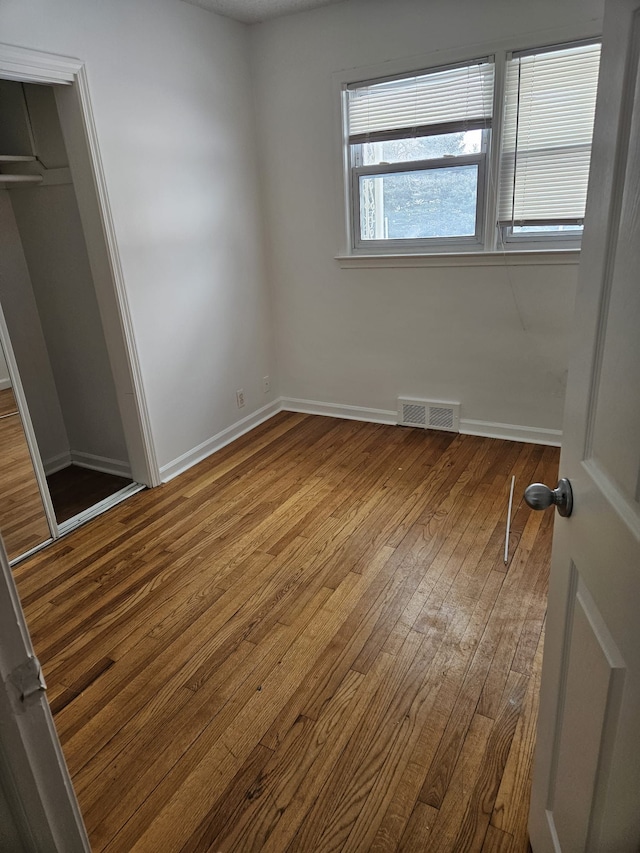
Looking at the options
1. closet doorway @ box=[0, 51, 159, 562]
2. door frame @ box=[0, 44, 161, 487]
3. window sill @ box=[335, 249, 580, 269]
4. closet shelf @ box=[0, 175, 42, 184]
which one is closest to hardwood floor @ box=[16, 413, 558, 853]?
closet doorway @ box=[0, 51, 159, 562]

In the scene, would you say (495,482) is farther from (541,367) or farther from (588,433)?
(588,433)

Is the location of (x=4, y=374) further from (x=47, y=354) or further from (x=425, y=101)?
(x=425, y=101)

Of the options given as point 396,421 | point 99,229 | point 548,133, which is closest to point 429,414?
point 396,421

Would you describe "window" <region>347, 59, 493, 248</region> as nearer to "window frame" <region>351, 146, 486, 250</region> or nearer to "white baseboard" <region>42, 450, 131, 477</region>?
"window frame" <region>351, 146, 486, 250</region>

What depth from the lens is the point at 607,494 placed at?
31.4 inches

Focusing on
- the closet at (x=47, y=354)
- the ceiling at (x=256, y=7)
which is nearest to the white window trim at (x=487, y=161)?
the ceiling at (x=256, y=7)

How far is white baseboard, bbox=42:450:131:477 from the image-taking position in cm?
354

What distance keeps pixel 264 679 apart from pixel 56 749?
4.02ft

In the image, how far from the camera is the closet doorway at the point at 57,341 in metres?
2.62

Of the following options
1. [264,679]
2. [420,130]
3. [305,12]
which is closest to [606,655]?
[264,679]

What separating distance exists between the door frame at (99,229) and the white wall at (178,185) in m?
0.06

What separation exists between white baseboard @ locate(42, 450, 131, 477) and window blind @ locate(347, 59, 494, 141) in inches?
100.0

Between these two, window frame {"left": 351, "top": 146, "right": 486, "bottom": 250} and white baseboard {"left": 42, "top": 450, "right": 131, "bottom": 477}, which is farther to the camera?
white baseboard {"left": 42, "top": 450, "right": 131, "bottom": 477}

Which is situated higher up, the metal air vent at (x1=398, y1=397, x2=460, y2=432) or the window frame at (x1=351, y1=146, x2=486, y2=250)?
the window frame at (x1=351, y1=146, x2=486, y2=250)
